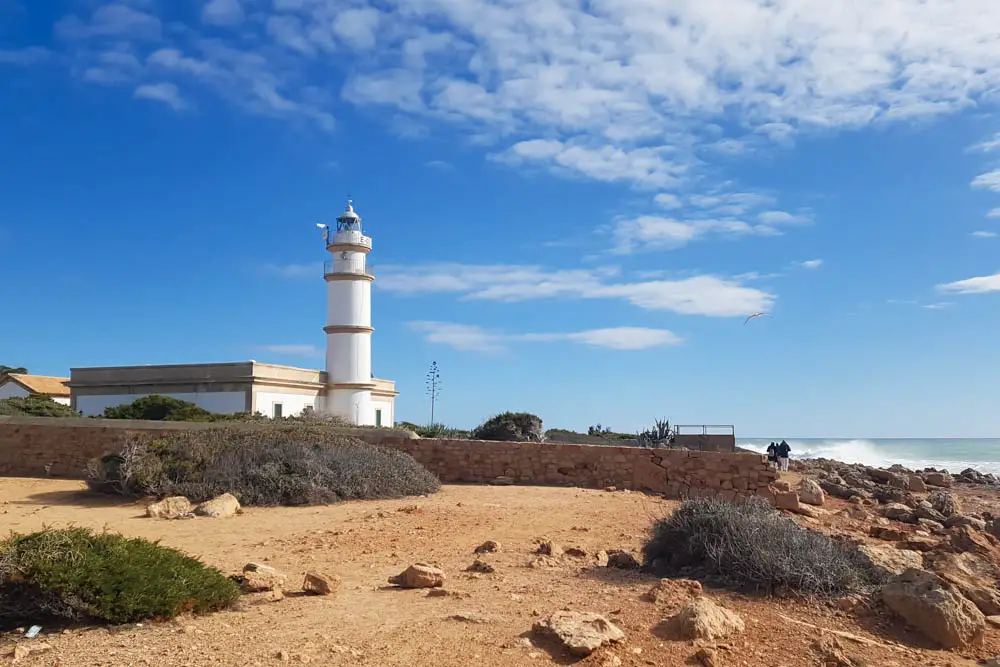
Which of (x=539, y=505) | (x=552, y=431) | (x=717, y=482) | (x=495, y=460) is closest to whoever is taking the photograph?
(x=539, y=505)

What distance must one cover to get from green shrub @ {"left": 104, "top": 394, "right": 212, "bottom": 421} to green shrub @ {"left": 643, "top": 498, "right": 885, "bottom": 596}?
2488cm

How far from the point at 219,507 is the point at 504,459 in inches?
274

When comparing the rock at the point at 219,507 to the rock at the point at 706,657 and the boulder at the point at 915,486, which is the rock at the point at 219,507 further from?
the boulder at the point at 915,486

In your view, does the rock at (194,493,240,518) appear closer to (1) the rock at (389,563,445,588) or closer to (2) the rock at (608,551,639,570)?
(1) the rock at (389,563,445,588)

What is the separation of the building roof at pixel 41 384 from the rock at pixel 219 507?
33.2 meters

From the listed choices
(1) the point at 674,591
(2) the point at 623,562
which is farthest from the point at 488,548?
(1) the point at 674,591

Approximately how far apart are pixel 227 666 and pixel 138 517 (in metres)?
7.83

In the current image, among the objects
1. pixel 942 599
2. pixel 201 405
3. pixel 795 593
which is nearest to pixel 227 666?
pixel 795 593

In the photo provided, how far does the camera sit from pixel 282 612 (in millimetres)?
6102

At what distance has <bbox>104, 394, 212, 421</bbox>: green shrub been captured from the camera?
29.7m

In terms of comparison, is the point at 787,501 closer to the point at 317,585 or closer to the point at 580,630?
the point at 580,630

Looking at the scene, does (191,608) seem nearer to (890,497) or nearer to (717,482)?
(717,482)

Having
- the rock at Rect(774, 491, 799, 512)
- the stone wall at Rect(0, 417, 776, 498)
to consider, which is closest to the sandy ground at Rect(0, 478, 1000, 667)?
the rock at Rect(774, 491, 799, 512)

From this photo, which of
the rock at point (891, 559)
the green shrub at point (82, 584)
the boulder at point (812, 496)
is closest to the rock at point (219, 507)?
the green shrub at point (82, 584)
